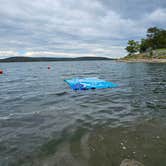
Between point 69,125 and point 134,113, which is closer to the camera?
point 69,125

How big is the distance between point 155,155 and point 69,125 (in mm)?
3245

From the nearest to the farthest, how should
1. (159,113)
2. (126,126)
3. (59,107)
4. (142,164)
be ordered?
(142,164) < (126,126) < (159,113) < (59,107)

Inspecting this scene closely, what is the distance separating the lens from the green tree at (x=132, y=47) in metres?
99.2

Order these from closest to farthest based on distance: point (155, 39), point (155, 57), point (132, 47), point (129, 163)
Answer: point (129, 163) < point (155, 57) < point (155, 39) < point (132, 47)

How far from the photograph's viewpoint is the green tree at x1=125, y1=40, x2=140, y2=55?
326ft

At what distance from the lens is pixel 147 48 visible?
308 ft

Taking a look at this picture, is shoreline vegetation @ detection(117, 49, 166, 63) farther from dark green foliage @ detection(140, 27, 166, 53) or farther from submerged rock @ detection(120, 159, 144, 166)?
submerged rock @ detection(120, 159, 144, 166)

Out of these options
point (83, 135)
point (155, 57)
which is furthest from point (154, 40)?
point (83, 135)

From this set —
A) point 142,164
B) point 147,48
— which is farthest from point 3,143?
point 147,48

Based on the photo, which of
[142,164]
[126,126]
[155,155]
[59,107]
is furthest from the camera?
[59,107]

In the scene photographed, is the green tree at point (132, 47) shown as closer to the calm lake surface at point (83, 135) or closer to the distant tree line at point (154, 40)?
the distant tree line at point (154, 40)

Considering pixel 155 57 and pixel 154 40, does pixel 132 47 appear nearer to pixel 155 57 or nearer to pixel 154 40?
pixel 154 40

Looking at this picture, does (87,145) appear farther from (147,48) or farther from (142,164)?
(147,48)

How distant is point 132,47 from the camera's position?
99.6m
